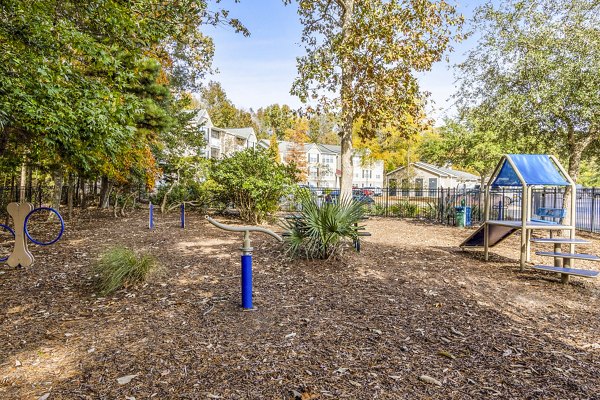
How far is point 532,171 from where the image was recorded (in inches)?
287

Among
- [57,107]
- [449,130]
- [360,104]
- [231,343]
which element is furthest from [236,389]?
[449,130]

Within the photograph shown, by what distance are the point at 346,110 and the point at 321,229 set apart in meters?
5.31

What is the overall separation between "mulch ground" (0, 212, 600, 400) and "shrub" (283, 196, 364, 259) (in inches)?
11.3

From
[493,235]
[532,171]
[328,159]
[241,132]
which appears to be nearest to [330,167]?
[328,159]

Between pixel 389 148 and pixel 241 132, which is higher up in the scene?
pixel 241 132

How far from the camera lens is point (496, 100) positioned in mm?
12617

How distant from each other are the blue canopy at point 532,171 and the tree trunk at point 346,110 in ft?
13.4

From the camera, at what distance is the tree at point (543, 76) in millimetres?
→ 10508

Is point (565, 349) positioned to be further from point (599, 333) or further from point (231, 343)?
point (231, 343)

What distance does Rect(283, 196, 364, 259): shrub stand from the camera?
21.7ft

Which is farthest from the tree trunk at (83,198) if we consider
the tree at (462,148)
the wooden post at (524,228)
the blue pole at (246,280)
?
the tree at (462,148)

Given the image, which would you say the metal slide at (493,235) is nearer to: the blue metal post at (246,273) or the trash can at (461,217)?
the blue metal post at (246,273)

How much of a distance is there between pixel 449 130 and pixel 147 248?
27.1 m

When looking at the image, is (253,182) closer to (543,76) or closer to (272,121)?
(543,76)
